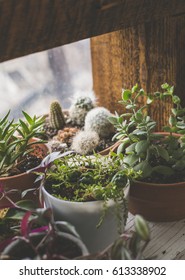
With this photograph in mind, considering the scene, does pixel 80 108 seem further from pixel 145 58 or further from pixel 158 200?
pixel 158 200

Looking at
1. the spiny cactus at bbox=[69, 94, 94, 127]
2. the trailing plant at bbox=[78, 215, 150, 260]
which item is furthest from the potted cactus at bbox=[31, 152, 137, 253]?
the spiny cactus at bbox=[69, 94, 94, 127]

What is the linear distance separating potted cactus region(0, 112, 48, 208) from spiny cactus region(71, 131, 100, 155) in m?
0.20

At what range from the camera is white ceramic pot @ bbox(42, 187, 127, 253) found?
0.92 m

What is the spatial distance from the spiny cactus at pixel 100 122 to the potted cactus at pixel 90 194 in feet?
1.43

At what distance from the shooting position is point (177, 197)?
43.3 inches

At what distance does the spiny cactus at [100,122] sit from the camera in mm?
1496

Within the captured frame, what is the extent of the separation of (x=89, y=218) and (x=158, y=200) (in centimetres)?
24

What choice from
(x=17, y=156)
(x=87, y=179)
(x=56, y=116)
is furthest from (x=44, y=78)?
(x=87, y=179)

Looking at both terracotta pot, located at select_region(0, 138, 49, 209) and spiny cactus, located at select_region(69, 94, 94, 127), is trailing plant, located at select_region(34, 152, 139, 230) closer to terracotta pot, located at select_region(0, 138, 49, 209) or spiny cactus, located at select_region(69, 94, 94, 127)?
terracotta pot, located at select_region(0, 138, 49, 209)

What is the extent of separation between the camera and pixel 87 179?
1000 mm

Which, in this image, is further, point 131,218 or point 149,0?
point 131,218

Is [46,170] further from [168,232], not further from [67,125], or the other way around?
[67,125]

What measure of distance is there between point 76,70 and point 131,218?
2.41ft

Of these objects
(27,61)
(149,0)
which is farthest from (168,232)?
(27,61)
